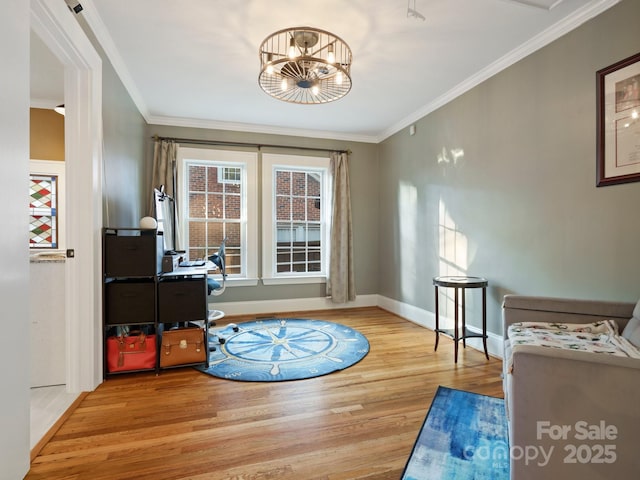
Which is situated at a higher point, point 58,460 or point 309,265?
point 309,265

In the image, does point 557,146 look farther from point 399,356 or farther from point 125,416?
point 125,416

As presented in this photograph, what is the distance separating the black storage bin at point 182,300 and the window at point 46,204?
1824 mm

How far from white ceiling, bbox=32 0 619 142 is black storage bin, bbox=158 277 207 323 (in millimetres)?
1914

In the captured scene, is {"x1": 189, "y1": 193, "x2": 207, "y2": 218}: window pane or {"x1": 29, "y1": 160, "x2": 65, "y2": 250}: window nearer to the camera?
{"x1": 29, "y1": 160, "x2": 65, "y2": 250}: window

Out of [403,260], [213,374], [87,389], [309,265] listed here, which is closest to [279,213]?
[309,265]

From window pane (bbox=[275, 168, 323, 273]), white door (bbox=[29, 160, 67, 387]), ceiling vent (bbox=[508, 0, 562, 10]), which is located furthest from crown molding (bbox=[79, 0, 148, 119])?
ceiling vent (bbox=[508, 0, 562, 10])

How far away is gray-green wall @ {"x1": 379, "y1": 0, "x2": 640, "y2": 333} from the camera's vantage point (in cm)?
215

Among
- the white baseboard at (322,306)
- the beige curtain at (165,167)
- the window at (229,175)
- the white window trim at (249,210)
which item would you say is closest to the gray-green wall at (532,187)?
the white baseboard at (322,306)

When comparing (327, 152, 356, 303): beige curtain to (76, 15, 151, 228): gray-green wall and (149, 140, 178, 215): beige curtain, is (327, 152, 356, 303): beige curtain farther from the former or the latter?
(76, 15, 151, 228): gray-green wall

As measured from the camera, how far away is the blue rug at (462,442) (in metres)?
1.53

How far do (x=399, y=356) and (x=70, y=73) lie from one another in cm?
337

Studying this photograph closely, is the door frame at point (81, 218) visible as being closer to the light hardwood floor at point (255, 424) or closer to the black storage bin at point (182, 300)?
the light hardwood floor at point (255, 424)

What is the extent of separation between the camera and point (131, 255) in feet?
8.45

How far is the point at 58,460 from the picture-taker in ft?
5.30
